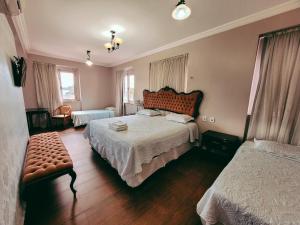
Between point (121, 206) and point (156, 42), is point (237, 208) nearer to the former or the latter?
point (121, 206)

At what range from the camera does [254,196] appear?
3.35 feet

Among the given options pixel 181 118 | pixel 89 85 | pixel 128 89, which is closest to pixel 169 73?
pixel 181 118

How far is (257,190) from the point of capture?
42.8 inches

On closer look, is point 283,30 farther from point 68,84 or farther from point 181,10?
point 68,84

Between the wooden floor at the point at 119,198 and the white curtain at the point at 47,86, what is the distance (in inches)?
137

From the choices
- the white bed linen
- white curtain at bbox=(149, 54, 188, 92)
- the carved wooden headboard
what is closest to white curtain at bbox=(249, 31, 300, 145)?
the carved wooden headboard

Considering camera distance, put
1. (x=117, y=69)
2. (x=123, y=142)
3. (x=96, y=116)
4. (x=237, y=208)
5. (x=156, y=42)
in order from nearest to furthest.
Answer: (x=237, y=208)
(x=123, y=142)
(x=156, y=42)
(x=96, y=116)
(x=117, y=69)

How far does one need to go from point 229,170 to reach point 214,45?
8.09ft

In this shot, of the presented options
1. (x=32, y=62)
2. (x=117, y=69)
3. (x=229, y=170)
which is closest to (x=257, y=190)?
(x=229, y=170)

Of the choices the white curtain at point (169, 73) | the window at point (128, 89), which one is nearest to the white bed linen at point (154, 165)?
the white curtain at point (169, 73)

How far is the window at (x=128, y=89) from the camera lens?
17.5ft

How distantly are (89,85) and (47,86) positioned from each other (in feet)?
5.05

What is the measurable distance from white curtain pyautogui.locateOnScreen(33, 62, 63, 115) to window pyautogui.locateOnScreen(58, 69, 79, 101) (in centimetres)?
31

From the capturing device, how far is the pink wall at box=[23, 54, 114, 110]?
4.38 metres
